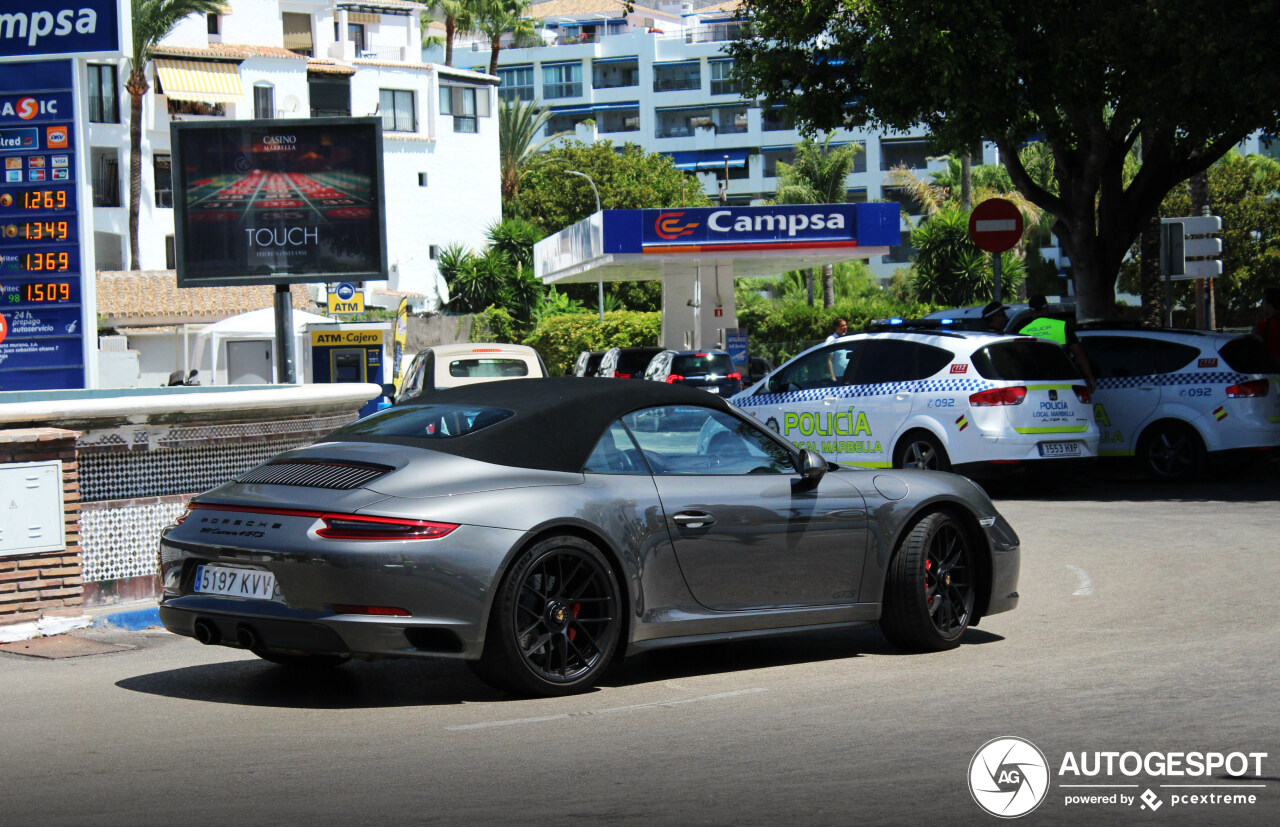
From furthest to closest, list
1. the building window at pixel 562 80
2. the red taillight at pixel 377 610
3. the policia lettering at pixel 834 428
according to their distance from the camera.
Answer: the building window at pixel 562 80, the policia lettering at pixel 834 428, the red taillight at pixel 377 610

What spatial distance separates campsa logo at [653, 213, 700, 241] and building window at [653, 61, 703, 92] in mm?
68625

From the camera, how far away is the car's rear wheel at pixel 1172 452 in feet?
52.5

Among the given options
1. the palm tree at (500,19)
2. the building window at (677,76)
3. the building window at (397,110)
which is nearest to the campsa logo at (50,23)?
the building window at (397,110)

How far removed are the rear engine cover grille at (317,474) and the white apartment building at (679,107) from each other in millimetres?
87197

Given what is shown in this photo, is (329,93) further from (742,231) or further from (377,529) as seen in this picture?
(377,529)

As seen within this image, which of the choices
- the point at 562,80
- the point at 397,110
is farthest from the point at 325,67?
the point at 562,80

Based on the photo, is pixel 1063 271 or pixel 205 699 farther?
pixel 1063 271

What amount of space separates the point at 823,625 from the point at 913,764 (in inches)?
77.7

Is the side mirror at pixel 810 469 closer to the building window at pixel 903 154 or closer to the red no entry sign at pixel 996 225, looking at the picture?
the red no entry sign at pixel 996 225

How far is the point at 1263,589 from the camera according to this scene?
31.0 ft

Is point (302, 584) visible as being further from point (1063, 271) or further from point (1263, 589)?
point (1063, 271)

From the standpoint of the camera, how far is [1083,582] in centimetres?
998

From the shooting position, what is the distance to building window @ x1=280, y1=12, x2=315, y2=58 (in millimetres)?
69500

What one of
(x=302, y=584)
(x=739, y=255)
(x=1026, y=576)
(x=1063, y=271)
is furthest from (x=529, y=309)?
(x=302, y=584)
